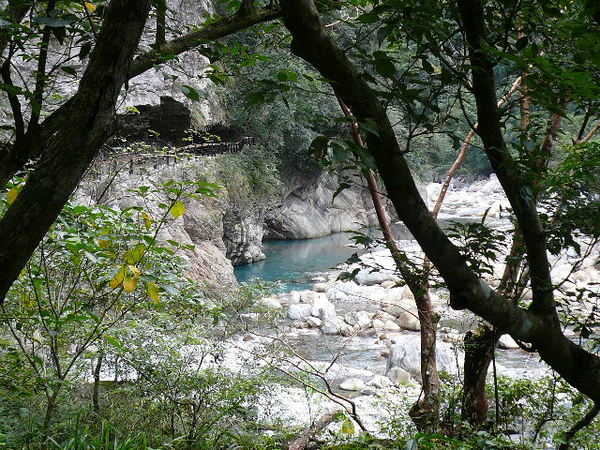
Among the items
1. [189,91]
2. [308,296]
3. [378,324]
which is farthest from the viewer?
[308,296]

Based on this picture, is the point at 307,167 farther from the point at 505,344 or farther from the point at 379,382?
the point at 505,344

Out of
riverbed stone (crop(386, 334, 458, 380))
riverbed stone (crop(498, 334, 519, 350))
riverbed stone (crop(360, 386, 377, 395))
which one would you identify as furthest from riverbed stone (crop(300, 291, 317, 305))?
riverbed stone (crop(360, 386, 377, 395))

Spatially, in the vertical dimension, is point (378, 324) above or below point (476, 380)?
below

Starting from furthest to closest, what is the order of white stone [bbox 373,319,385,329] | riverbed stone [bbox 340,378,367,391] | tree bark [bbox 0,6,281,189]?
white stone [bbox 373,319,385,329]
riverbed stone [bbox 340,378,367,391]
tree bark [bbox 0,6,281,189]

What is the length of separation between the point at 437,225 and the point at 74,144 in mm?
853

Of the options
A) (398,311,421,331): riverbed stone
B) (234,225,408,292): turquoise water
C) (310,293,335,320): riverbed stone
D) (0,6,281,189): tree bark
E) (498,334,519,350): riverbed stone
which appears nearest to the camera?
(0,6,281,189): tree bark

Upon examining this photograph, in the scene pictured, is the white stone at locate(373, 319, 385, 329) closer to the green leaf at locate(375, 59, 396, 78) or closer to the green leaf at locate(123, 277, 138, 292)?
the green leaf at locate(123, 277, 138, 292)

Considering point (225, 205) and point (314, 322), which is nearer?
point (314, 322)

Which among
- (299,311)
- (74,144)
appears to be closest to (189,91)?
(74,144)

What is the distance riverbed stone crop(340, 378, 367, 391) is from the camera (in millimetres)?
6072

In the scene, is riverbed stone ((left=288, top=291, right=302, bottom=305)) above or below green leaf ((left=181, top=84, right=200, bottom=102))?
below

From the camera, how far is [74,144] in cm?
91

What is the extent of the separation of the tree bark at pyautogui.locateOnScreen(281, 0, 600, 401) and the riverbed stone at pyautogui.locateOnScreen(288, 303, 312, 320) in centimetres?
783

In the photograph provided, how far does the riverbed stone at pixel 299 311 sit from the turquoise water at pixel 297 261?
46.8 inches
